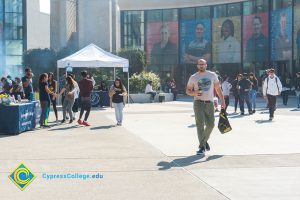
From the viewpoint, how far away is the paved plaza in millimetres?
6695

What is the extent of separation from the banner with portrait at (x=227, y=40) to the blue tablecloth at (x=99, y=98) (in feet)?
87.3

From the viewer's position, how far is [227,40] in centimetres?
5112

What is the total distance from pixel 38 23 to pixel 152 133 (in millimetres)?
61403

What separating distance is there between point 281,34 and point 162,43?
570 inches

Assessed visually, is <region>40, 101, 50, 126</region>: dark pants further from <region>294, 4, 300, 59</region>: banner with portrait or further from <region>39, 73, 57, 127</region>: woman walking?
<region>294, 4, 300, 59</region>: banner with portrait

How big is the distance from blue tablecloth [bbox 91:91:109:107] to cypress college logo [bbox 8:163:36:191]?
17182 mm

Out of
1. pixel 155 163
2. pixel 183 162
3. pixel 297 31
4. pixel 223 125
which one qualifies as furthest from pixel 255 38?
pixel 155 163

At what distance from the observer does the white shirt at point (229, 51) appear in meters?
50.5

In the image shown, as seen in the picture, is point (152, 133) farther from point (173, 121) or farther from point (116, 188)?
point (116, 188)

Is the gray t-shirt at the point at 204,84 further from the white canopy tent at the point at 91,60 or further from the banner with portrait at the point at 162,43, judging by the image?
the banner with portrait at the point at 162,43

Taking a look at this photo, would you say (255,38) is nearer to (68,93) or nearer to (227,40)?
(227,40)

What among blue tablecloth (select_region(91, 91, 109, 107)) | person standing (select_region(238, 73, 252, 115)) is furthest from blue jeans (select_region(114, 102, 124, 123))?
blue tablecloth (select_region(91, 91, 109, 107))

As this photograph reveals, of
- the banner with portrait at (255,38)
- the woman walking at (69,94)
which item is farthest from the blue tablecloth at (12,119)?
the banner with portrait at (255,38)

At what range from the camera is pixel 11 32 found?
6631 centimetres
